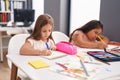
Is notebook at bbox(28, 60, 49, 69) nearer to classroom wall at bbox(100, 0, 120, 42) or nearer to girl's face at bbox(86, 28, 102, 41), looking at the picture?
girl's face at bbox(86, 28, 102, 41)

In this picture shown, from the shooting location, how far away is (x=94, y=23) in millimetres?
2045

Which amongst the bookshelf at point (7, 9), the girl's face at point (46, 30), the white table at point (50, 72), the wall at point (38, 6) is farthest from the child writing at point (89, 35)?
the bookshelf at point (7, 9)

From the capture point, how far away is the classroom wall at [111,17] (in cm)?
218

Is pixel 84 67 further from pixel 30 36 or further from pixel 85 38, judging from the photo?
pixel 85 38

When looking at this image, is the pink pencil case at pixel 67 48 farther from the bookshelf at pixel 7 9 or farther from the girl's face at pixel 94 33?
the bookshelf at pixel 7 9

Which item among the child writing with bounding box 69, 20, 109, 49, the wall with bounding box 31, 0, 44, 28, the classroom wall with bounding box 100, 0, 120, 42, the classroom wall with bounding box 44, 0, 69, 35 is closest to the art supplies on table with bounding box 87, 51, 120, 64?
the child writing with bounding box 69, 20, 109, 49

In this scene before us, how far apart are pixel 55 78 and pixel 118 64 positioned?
0.53 metres

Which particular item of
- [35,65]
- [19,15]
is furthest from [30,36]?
[19,15]

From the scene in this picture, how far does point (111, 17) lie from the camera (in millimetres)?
2248

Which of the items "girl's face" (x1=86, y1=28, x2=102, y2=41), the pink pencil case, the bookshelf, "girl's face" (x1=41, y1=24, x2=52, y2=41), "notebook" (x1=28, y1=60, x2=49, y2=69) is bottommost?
"notebook" (x1=28, y1=60, x2=49, y2=69)

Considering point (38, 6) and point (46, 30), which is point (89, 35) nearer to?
point (46, 30)

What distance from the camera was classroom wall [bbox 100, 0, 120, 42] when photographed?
Result: 7.14 ft

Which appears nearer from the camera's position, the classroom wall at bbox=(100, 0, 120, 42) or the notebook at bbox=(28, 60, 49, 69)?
the notebook at bbox=(28, 60, 49, 69)

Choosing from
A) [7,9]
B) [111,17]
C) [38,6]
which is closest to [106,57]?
[111,17]
